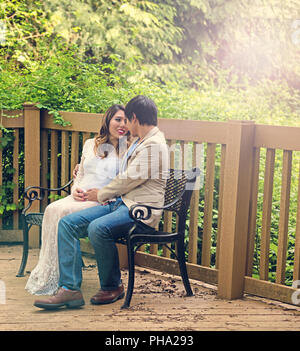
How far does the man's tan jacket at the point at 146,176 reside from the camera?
3756 millimetres

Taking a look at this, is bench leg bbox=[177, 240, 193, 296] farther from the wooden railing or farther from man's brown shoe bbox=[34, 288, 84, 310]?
man's brown shoe bbox=[34, 288, 84, 310]

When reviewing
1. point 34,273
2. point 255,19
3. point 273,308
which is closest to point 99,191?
point 34,273

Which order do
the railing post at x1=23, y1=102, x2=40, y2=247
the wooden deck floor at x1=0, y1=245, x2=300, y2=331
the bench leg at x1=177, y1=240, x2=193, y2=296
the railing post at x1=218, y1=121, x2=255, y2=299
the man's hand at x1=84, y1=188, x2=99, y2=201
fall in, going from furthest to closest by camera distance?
the railing post at x1=23, y1=102, x2=40, y2=247 < the man's hand at x1=84, y1=188, x2=99, y2=201 < the bench leg at x1=177, y1=240, x2=193, y2=296 < the railing post at x1=218, y1=121, x2=255, y2=299 < the wooden deck floor at x1=0, y1=245, x2=300, y2=331

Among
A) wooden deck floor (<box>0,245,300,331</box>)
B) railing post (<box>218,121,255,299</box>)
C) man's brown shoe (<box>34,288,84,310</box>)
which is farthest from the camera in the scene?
railing post (<box>218,121,255,299</box>)

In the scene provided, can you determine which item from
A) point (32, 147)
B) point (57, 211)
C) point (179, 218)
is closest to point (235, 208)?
point (179, 218)

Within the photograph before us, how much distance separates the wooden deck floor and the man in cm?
10

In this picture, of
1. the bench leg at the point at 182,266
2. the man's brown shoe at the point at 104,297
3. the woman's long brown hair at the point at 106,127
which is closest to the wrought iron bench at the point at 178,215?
the bench leg at the point at 182,266

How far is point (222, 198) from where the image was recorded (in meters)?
4.11

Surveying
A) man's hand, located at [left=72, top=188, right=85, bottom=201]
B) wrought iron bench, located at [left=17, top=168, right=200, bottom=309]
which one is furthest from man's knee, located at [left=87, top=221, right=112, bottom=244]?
man's hand, located at [left=72, top=188, right=85, bottom=201]

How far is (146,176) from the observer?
3760 mm

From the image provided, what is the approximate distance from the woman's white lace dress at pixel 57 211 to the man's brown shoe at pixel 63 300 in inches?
9.2

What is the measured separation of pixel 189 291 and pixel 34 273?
42.6 inches

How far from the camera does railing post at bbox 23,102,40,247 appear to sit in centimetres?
540

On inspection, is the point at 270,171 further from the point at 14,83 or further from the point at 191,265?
the point at 14,83
